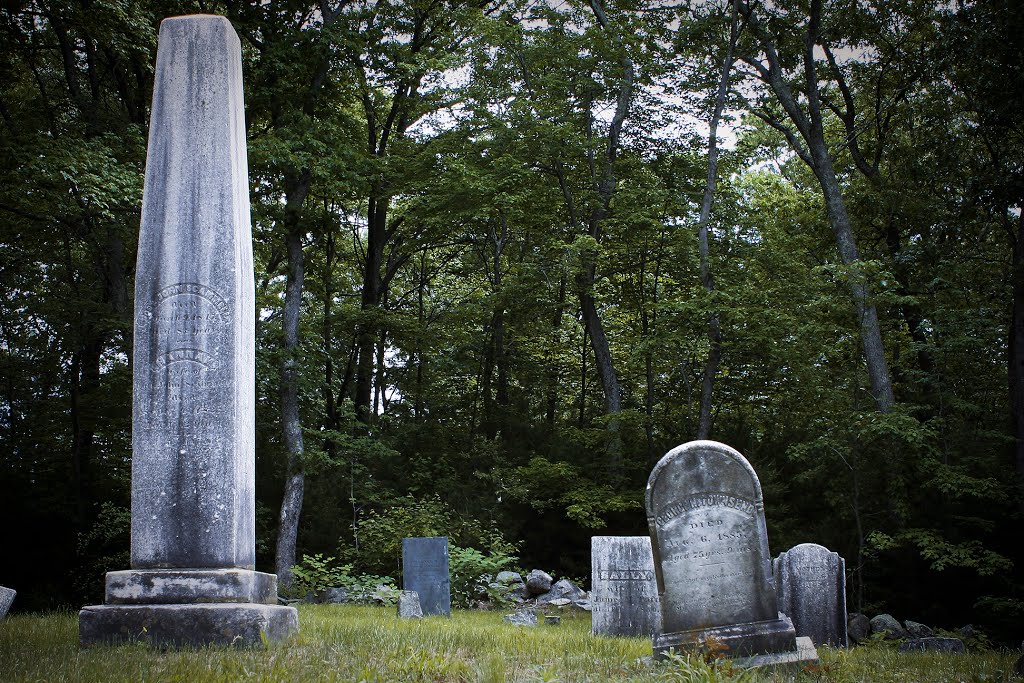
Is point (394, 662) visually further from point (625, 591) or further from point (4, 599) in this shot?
point (625, 591)

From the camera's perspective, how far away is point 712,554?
7.16 m

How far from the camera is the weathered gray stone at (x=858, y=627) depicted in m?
14.5

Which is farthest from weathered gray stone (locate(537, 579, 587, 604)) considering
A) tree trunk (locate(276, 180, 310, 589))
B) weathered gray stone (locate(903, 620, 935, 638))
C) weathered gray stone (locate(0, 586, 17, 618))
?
weathered gray stone (locate(0, 586, 17, 618))

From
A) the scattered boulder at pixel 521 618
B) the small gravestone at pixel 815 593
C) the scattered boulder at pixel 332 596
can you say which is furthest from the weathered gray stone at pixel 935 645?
the scattered boulder at pixel 332 596

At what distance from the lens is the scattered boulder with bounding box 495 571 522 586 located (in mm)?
18114

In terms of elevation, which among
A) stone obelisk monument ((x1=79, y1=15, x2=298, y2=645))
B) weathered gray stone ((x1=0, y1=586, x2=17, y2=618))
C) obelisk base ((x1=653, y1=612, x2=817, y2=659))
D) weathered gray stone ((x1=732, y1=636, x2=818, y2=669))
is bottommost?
weathered gray stone ((x1=732, y1=636, x2=818, y2=669))

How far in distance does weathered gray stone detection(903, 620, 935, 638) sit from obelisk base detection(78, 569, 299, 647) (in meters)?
11.8

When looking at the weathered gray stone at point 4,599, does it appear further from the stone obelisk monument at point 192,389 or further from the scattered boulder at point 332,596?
the scattered boulder at point 332,596

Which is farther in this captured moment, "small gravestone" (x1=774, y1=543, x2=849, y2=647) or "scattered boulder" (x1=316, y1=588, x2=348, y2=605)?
"scattered boulder" (x1=316, y1=588, x2=348, y2=605)

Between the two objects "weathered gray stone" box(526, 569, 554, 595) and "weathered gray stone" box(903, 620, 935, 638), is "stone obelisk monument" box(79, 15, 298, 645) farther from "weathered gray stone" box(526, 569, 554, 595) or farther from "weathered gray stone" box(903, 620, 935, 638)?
"weathered gray stone" box(526, 569, 554, 595)

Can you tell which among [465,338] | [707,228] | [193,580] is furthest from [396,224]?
[193,580]

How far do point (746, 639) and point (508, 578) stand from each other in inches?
476

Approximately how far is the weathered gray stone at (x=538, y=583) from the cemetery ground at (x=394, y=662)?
10.5 meters

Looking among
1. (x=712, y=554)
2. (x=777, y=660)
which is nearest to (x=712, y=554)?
(x=712, y=554)
